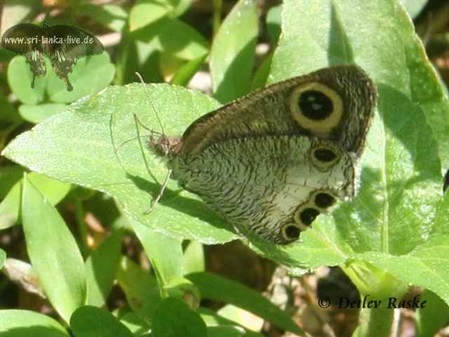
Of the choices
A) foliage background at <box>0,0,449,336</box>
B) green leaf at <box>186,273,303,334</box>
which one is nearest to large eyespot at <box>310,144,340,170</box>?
foliage background at <box>0,0,449,336</box>

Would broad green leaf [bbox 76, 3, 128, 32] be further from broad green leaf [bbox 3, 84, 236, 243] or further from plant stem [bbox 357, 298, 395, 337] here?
plant stem [bbox 357, 298, 395, 337]

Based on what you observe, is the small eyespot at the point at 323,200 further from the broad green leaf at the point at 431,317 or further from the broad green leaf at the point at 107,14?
the broad green leaf at the point at 107,14

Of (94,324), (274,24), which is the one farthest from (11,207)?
(274,24)

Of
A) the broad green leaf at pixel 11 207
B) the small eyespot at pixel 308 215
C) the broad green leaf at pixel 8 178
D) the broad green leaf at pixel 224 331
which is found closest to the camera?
the small eyespot at pixel 308 215

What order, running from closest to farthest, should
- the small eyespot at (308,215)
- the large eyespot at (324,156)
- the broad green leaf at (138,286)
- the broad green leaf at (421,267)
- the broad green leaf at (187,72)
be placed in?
the broad green leaf at (421,267) → the large eyespot at (324,156) → the small eyespot at (308,215) → the broad green leaf at (138,286) → the broad green leaf at (187,72)

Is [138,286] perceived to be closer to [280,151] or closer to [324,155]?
[280,151]

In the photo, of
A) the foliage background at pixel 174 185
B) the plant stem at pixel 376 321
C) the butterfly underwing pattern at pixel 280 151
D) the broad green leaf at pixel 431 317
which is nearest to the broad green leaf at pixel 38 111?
the foliage background at pixel 174 185
